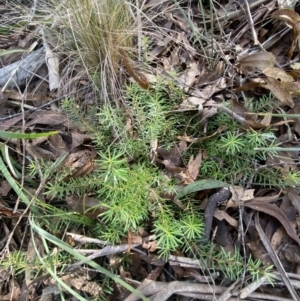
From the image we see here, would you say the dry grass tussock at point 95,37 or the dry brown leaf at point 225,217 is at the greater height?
the dry grass tussock at point 95,37

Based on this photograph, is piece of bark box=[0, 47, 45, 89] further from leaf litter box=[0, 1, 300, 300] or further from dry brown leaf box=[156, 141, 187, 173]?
dry brown leaf box=[156, 141, 187, 173]

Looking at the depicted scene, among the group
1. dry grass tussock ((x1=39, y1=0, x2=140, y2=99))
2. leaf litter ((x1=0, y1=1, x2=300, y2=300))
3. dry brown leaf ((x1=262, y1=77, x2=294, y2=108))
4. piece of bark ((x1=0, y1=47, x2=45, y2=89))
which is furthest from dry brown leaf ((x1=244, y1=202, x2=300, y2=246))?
piece of bark ((x1=0, y1=47, x2=45, y2=89))

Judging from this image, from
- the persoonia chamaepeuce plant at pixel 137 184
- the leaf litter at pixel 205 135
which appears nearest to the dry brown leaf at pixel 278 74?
the leaf litter at pixel 205 135

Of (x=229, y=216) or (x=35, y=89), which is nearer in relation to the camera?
(x=229, y=216)

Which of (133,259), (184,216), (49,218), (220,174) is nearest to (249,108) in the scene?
(220,174)

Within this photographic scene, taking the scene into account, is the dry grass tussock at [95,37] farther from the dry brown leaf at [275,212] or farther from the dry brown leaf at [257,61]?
the dry brown leaf at [275,212]

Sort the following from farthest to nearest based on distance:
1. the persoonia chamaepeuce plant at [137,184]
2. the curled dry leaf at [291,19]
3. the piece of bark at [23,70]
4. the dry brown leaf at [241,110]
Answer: the piece of bark at [23,70], the curled dry leaf at [291,19], the dry brown leaf at [241,110], the persoonia chamaepeuce plant at [137,184]

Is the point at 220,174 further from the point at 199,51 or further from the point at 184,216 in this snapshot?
the point at 199,51

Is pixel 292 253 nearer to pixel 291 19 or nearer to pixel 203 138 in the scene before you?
pixel 203 138
